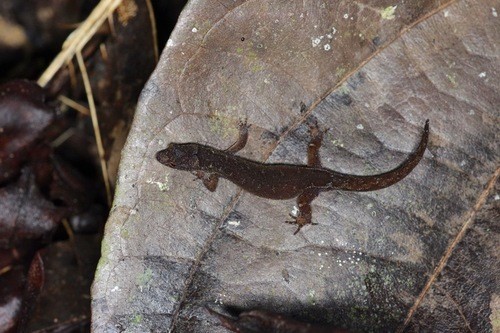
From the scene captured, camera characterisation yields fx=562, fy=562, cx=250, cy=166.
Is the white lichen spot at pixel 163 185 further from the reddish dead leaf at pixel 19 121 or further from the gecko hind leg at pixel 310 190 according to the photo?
the reddish dead leaf at pixel 19 121

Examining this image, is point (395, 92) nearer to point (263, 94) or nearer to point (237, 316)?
point (263, 94)

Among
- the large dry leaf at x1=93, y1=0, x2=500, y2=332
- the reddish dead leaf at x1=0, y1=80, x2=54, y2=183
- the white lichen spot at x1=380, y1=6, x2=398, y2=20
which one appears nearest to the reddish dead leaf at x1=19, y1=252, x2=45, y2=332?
the reddish dead leaf at x1=0, y1=80, x2=54, y2=183

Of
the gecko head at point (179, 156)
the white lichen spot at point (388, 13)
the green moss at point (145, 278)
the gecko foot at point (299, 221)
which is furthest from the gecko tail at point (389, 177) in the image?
the green moss at point (145, 278)

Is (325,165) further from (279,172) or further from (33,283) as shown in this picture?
(33,283)

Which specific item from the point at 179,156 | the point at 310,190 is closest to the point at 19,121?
the point at 179,156

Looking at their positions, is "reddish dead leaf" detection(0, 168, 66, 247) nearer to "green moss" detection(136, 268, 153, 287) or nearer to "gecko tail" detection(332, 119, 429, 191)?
"green moss" detection(136, 268, 153, 287)

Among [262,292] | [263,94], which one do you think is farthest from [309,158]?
[262,292]
